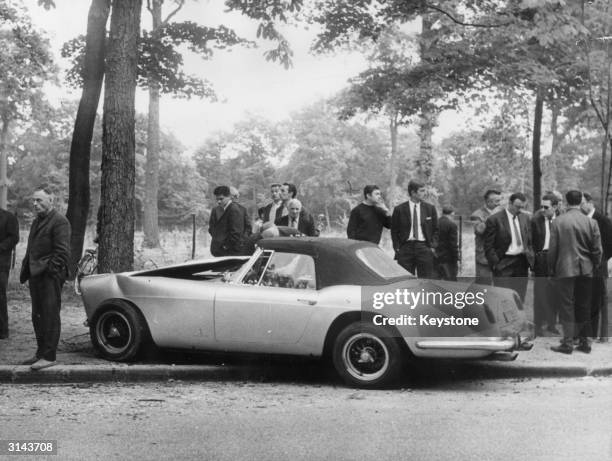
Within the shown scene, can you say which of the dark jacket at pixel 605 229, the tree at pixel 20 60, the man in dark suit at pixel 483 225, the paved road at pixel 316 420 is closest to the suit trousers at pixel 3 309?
the paved road at pixel 316 420

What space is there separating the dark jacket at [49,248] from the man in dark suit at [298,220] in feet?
10.7

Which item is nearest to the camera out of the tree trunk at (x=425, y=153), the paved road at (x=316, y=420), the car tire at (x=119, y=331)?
the paved road at (x=316, y=420)

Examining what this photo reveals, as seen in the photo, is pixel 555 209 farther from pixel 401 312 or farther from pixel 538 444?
pixel 538 444

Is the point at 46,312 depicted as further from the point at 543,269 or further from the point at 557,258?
the point at 543,269

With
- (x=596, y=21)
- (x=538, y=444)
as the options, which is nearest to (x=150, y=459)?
(x=538, y=444)

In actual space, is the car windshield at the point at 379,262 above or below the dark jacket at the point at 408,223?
below

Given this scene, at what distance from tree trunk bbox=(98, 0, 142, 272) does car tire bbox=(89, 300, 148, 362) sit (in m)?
1.47

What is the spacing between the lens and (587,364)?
8039mm

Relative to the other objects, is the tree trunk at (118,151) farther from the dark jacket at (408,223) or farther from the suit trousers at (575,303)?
the suit trousers at (575,303)

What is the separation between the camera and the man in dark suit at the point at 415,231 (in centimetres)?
1005

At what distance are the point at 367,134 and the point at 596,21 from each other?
715 inches

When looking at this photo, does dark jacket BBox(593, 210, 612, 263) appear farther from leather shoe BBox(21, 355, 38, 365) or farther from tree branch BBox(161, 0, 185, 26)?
tree branch BBox(161, 0, 185, 26)

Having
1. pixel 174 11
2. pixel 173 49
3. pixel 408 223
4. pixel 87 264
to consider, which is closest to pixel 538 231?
pixel 408 223

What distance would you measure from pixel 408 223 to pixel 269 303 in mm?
3369
